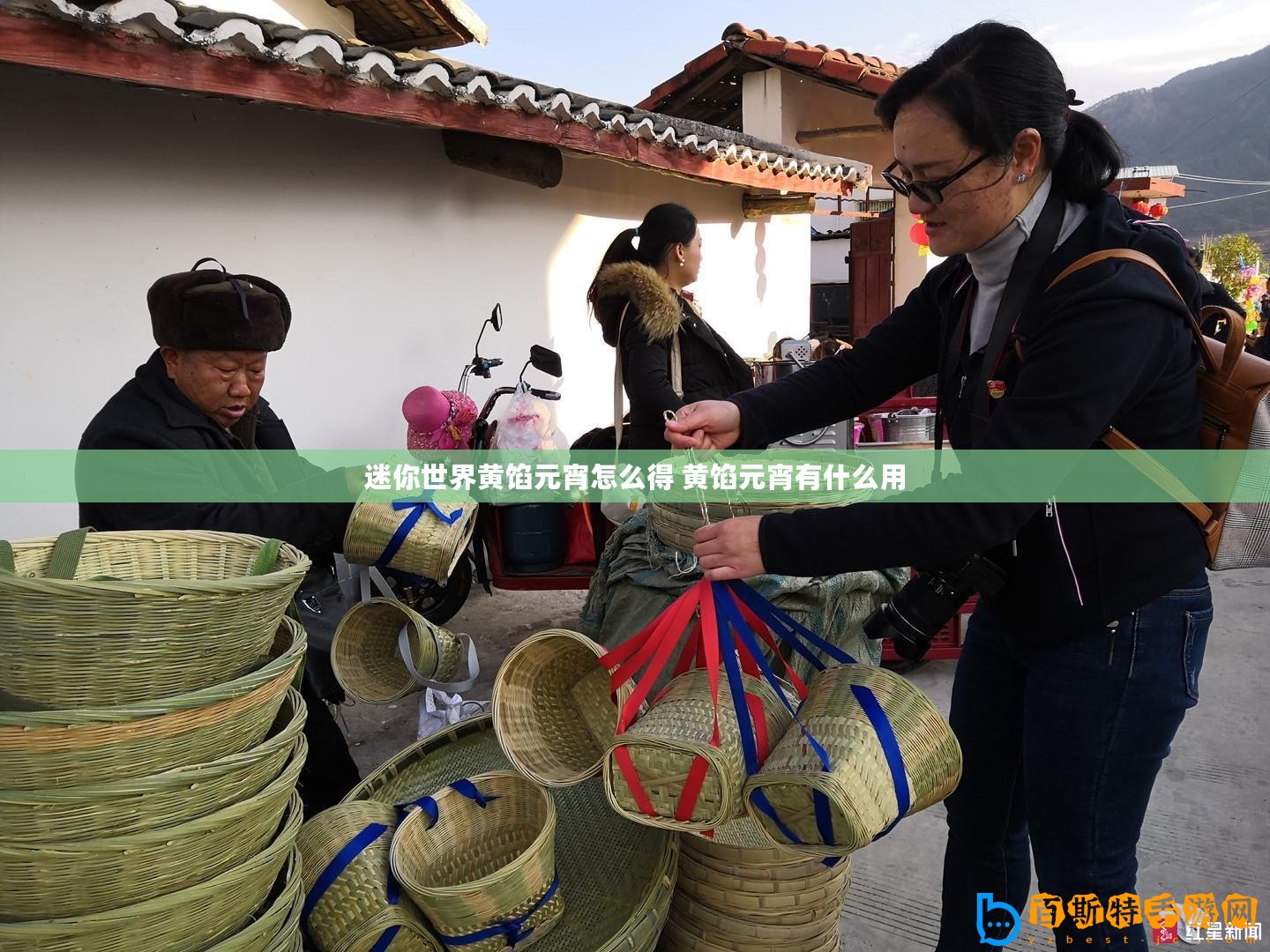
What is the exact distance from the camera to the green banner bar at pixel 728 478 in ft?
4.43

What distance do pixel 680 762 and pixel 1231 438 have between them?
1.09m

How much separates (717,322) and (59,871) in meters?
7.40

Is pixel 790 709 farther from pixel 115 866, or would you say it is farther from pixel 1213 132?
pixel 1213 132

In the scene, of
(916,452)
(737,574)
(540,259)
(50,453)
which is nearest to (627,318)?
(916,452)

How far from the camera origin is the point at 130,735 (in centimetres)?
121

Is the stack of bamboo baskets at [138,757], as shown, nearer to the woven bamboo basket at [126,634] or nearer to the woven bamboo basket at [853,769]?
the woven bamboo basket at [126,634]

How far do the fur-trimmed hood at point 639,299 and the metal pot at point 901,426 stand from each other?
1.54 meters

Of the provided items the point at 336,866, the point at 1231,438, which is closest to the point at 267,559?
the point at 336,866

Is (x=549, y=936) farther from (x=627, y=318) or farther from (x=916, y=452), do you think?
(x=916, y=452)

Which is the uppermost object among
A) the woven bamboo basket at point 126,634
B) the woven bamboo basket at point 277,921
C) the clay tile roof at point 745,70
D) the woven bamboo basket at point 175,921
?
the clay tile roof at point 745,70

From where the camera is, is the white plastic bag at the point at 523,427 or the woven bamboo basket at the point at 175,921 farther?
the white plastic bag at the point at 523,427

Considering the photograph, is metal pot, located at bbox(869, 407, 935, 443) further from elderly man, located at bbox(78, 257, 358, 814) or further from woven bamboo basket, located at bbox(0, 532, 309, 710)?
woven bamboo basket, located at bbox(0, 532, 309, 710)

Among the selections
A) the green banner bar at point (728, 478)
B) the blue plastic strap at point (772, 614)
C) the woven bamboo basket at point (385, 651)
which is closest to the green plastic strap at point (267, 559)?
the green banner bar at point (728, 478)

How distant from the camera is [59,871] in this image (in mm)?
1208
